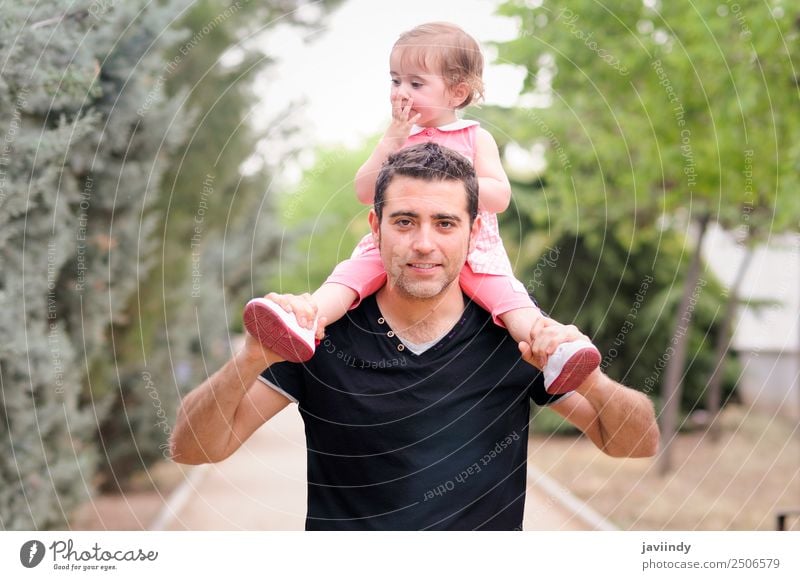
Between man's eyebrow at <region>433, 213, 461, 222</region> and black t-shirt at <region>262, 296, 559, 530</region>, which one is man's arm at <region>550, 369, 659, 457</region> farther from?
man's eyebrow at <region>433, 213, 461, 222</region>

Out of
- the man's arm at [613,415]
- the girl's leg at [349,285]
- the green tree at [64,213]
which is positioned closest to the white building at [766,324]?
the green tree at [64,213]

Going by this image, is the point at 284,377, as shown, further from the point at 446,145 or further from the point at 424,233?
the point at 446,145

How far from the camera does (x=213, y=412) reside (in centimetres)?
286

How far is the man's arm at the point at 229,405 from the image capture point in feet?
8.95

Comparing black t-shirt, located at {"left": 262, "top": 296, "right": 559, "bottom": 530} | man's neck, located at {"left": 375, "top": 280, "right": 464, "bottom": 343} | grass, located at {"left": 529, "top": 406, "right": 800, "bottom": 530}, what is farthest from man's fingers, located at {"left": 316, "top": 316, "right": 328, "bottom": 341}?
grass, located at {"left": 529, "top": 406, "right": 800, "bottom": 530}

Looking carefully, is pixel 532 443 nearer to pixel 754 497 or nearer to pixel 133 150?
pixel 754 497

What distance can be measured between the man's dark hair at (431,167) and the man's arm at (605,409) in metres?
0.43

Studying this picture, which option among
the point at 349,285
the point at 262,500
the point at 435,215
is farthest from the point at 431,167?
the point at 262,500

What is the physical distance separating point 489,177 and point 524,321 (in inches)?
16.6

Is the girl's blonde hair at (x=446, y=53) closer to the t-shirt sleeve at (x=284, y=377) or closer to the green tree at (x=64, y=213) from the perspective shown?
the t-shirt sleeve at (x=284, y=377)

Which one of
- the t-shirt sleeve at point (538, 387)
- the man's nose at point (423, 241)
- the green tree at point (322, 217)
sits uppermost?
the green tree at point (322, 217)

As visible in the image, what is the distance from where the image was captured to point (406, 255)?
9.41 feet

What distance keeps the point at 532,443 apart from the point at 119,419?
253 inches
